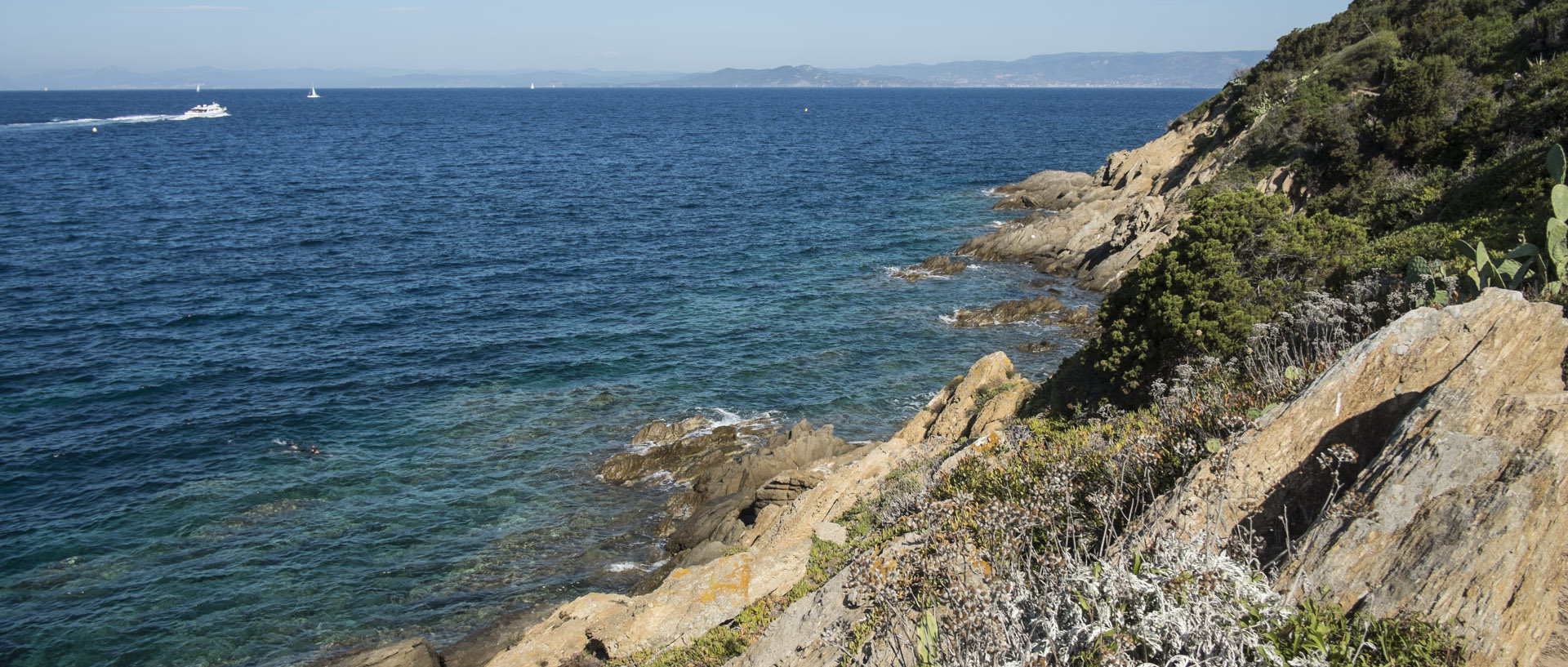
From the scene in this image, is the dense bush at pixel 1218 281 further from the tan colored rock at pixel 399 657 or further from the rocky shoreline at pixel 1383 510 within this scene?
the tan colored rock at pixel 399 657

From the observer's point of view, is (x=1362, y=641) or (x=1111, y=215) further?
(x=1111, y=215)

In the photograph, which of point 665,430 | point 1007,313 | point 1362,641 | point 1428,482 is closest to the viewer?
point 1362,641

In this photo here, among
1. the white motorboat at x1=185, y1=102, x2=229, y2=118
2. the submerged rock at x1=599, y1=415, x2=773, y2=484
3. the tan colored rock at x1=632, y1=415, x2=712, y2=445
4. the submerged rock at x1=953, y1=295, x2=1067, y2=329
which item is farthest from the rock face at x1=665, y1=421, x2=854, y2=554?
the white motorboat at x1=185, y1=102, x2=229, y2=118

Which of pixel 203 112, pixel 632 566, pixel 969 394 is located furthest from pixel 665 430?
pixel 203 112

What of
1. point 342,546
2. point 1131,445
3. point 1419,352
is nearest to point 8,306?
point 342,546

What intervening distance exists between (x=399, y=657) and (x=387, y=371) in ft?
65.9

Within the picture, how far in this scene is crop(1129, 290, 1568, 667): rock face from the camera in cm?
639

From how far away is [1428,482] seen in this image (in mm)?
6852

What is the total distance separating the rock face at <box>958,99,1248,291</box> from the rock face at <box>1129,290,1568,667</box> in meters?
31.7

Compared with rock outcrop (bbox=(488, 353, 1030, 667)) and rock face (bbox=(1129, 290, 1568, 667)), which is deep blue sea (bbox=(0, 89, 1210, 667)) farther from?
rock face (bbox=(1129, 290, 1568, 667))

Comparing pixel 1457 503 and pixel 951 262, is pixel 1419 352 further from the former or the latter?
pixel 951 262

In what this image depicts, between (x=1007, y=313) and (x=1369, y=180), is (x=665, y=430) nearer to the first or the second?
(x=1007, y=313)

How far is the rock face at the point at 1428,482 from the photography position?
639cm

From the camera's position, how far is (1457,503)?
667 cm
